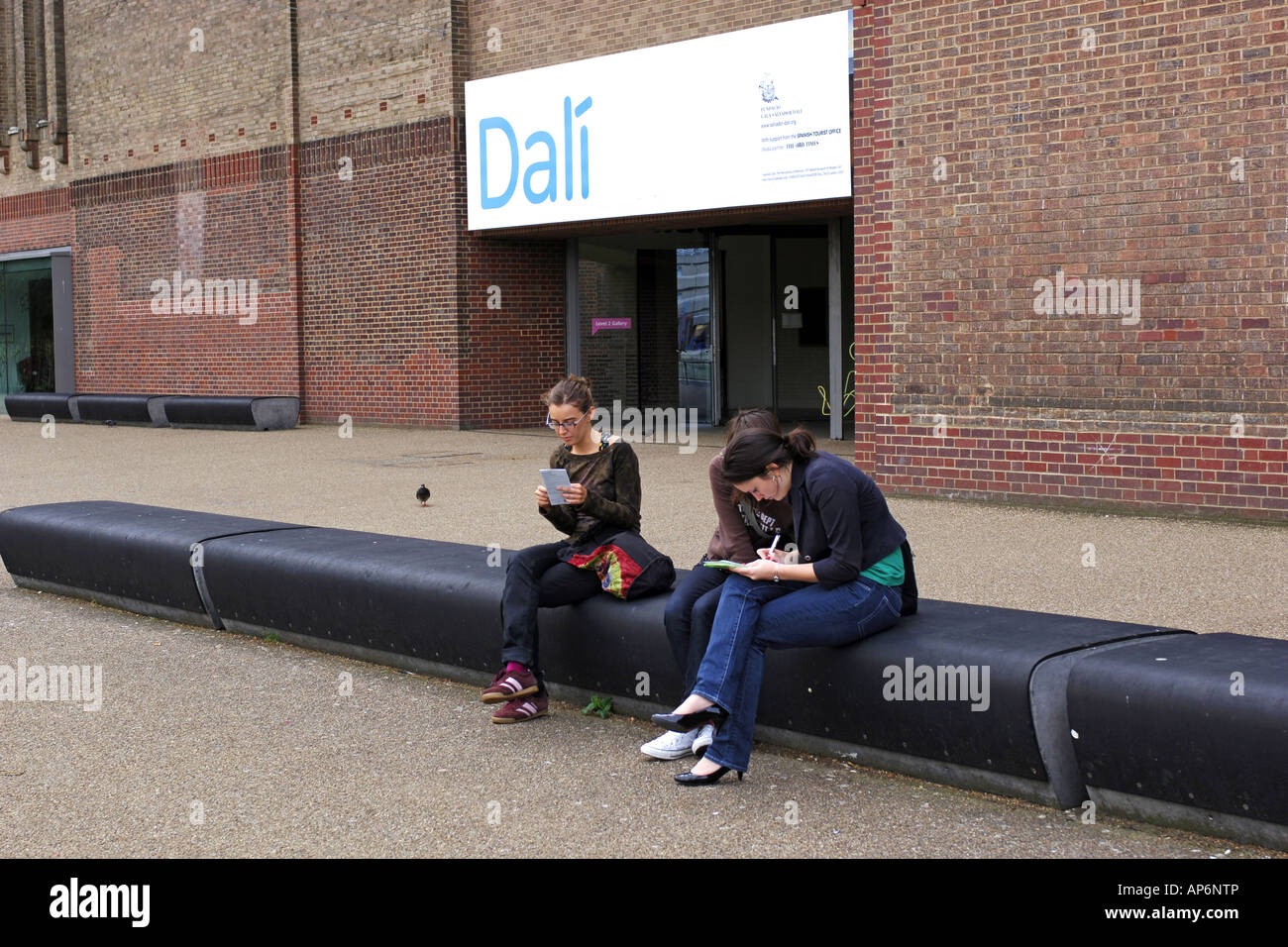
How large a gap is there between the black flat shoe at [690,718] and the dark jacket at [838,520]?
0.55 meters

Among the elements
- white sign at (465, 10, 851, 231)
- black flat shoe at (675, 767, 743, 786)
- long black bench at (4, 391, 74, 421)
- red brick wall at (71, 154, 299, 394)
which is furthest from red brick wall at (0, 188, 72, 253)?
black flat shoe at (675, 767, 743, 786)

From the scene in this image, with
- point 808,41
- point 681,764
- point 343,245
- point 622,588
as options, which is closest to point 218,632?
point 622,588

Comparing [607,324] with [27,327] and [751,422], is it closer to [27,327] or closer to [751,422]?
[27,327]

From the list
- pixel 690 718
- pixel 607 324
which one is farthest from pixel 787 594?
pixel 607 324

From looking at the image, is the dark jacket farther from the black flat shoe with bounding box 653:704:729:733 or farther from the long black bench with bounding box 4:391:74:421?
the long black bench with bounding box 4:391:74:421

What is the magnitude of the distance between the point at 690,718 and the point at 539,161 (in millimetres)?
14512

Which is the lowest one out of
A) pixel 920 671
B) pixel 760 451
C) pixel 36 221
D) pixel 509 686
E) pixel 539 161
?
pixel 509 686

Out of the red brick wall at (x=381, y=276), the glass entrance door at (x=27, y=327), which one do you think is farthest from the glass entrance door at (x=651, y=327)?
the glass entrance door at (x=27, y=327)

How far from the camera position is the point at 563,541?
5746 millimetres

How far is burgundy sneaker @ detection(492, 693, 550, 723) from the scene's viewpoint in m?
5.39

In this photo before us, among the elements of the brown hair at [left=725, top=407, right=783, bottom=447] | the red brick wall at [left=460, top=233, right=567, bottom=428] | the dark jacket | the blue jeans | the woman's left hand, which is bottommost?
the blue jeans

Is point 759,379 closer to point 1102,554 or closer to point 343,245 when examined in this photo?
point 343,245

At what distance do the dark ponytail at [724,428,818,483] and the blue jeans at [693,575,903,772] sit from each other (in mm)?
417

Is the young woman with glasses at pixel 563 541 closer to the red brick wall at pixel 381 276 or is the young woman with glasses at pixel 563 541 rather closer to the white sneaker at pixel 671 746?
the white sneaker at pixel 671 746
